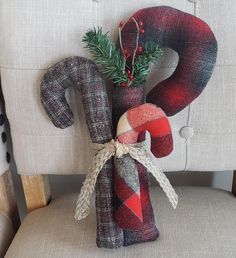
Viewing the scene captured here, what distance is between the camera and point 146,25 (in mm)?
575

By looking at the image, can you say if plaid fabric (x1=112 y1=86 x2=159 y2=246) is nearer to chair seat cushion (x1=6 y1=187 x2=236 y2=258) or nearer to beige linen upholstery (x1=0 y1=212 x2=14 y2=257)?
chair seat cushion (x1=6 y1=187 x2=236 y2=258)

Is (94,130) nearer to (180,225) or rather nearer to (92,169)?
(92,169)

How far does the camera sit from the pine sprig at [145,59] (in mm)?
559

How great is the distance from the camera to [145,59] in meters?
0.56

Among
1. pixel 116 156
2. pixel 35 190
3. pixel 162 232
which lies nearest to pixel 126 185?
pixel 116 156

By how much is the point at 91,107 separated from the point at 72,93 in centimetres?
7

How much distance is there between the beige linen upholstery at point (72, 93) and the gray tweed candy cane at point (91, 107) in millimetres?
44

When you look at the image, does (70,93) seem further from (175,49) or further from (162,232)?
(162,232)

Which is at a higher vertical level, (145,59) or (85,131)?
(145,59)

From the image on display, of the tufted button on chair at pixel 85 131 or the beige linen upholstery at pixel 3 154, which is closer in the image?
the tufted button on chair at pixel 85 131

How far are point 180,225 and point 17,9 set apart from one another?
500 millimetres

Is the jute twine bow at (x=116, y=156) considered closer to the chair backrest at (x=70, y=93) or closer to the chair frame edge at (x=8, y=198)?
the chair backrest at (x=70, y=93)

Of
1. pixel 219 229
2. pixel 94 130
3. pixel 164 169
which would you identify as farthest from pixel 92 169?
pixel 219 229

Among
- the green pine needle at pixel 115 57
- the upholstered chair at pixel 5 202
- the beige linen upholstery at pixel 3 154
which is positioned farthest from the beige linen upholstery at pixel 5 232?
the green pine needle at pixel 115 57
